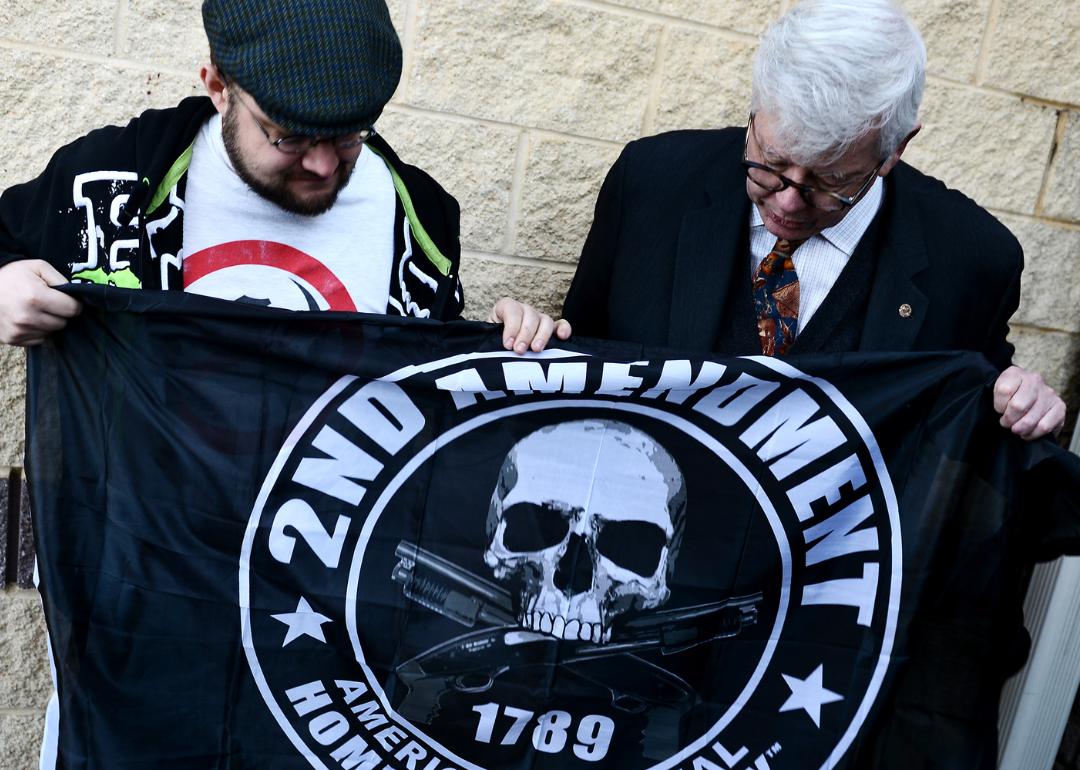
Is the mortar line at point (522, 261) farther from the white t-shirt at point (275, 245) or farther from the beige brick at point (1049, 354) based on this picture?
the beige brick at point (1049, 354)

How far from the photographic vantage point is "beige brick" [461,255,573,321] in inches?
94.3

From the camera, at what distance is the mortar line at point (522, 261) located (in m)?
2.38

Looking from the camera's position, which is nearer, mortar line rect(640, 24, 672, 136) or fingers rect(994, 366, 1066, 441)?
fingers rect(994, 366, 1066, 441)

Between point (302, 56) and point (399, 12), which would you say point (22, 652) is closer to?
point (302, 56)

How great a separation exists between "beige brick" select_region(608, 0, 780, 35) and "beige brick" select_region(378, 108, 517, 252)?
497mm

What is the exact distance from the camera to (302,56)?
1439 millimetres

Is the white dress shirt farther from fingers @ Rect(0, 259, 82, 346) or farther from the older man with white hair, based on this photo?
fingers @ Rect(0, 259, 82, 346)

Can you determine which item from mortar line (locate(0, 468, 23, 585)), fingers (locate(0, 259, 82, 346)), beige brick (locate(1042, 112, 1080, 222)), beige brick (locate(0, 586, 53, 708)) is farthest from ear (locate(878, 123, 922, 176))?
beige brick (locate(0, 586, 53, 708))

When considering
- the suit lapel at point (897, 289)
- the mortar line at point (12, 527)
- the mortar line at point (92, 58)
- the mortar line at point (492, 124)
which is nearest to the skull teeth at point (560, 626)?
the suit lapel at point (897, 289)

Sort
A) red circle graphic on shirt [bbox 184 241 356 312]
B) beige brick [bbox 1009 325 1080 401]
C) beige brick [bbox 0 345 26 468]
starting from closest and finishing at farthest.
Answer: red circle graphic on shirt [bbox 184 241 356 312], beige brick [bbox 0 345 26 468], beige brick [bbox 1009 325 1080 401]

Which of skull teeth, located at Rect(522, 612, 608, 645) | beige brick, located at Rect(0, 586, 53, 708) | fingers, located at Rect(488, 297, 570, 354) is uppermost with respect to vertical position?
fingers, located at Rect(488, 297, 570, 354)

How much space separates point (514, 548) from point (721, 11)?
1598 millimetres

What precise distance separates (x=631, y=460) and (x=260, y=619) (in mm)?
729

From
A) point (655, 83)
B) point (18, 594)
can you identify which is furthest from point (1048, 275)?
point (18, 594)
